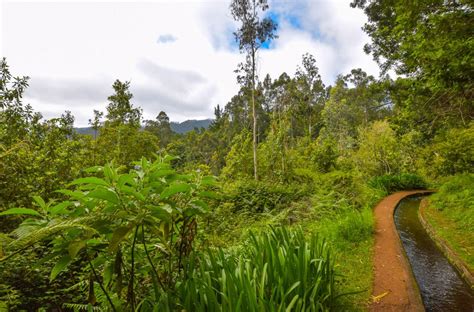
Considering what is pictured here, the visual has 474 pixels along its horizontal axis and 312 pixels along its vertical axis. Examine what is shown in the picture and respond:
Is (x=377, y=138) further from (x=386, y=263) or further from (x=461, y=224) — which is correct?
(x=386, y=263)

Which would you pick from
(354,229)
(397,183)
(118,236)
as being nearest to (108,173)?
(118,236)

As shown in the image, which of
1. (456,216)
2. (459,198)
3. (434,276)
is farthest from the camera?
(459,198)

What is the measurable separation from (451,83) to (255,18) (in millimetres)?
10198

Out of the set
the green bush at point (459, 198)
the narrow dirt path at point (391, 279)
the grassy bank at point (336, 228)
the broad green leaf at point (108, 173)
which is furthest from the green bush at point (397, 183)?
the broad green leaf at point (108, 173)

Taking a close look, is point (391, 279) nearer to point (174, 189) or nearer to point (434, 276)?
point (434, 276)

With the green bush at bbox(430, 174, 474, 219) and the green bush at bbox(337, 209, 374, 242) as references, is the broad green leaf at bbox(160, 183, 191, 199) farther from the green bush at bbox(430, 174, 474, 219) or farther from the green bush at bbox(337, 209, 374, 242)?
the green bush at bbox(430, 174, 474, 219)

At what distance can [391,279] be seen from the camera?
378cm

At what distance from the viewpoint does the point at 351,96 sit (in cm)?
3656

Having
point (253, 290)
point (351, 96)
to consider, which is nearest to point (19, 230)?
point (253, 290)

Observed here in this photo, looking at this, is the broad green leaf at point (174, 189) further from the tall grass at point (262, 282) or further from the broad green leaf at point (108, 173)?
the tall grass at point (262, 282)

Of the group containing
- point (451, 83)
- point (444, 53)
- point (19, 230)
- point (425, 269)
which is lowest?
point (425, 269)

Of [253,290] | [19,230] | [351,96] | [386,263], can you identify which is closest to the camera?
[19,230]

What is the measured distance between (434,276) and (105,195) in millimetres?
5296

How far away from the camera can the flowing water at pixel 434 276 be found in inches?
143
